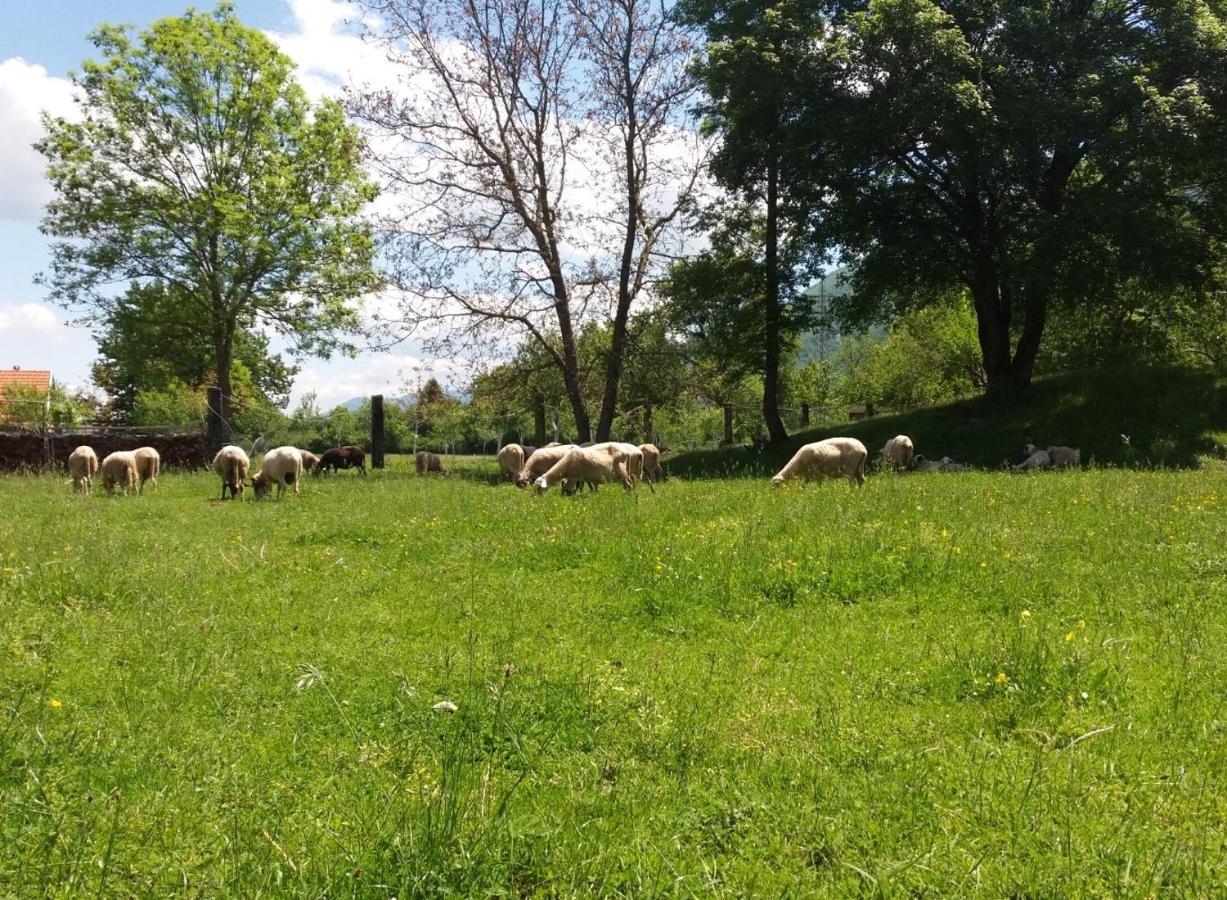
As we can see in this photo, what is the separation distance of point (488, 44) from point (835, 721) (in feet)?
89.2

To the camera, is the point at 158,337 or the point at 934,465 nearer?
the point at 934,465

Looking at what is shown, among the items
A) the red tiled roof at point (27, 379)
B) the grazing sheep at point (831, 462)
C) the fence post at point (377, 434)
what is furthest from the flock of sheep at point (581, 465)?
the red tiled roof at point (27, 379)

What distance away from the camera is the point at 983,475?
1652 centimetres

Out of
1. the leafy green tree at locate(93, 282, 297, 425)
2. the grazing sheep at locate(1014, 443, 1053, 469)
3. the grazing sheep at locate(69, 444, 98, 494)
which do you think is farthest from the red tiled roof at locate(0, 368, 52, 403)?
the grazing sheep at locate(1014, 443, 1053, 469)

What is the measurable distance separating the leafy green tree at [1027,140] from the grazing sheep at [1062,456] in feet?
14.9

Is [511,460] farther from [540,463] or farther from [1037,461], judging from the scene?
[1037,461]

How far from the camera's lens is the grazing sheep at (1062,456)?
19719 millimetres

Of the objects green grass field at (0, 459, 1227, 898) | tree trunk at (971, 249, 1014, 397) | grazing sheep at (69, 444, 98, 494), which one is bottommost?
green grass field at (0, 459, 1227, 898)


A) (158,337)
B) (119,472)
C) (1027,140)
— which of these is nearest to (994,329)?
(1027,140)

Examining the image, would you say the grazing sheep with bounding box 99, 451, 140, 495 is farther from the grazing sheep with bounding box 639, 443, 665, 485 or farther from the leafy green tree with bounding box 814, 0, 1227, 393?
the leafy green tree with bounding box 814, 0, 1227, 393

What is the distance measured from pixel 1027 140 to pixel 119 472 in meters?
25.1

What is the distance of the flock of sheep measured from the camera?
1614 cm

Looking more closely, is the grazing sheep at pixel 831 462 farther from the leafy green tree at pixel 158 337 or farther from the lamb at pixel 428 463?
the leafy green tree at pixel 158 337

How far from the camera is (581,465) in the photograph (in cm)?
1680
